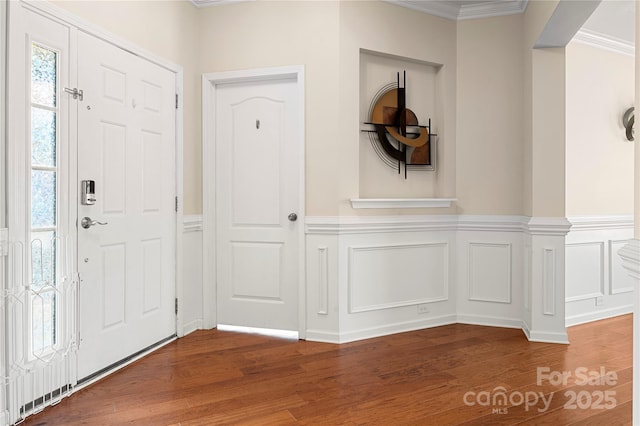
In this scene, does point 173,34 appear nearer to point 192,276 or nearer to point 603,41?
point 192,276

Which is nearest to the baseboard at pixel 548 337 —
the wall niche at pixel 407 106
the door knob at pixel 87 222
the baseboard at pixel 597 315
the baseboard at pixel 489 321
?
the baseboard at pixel 489 321

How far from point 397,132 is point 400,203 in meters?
0.59

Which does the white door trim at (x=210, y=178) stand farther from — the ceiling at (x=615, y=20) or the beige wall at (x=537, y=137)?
the ceiling at (x=615, y=20)

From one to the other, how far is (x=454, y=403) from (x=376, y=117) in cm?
216

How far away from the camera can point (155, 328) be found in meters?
3.12

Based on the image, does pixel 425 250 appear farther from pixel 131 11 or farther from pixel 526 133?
pixel 131 11

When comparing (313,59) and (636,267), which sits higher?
(313,59)

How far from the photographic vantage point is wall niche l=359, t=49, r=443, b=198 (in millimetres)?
3527

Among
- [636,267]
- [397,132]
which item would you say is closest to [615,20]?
[397,132]

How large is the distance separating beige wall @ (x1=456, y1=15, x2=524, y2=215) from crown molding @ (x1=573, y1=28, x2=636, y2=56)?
2.24ft

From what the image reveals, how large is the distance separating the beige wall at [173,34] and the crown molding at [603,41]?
10.6 feet

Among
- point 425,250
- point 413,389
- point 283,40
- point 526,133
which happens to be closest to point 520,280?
point 425,250

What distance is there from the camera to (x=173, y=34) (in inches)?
128

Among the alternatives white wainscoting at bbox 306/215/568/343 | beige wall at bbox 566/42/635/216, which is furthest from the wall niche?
beige wall at bbox 566/42/635/216
